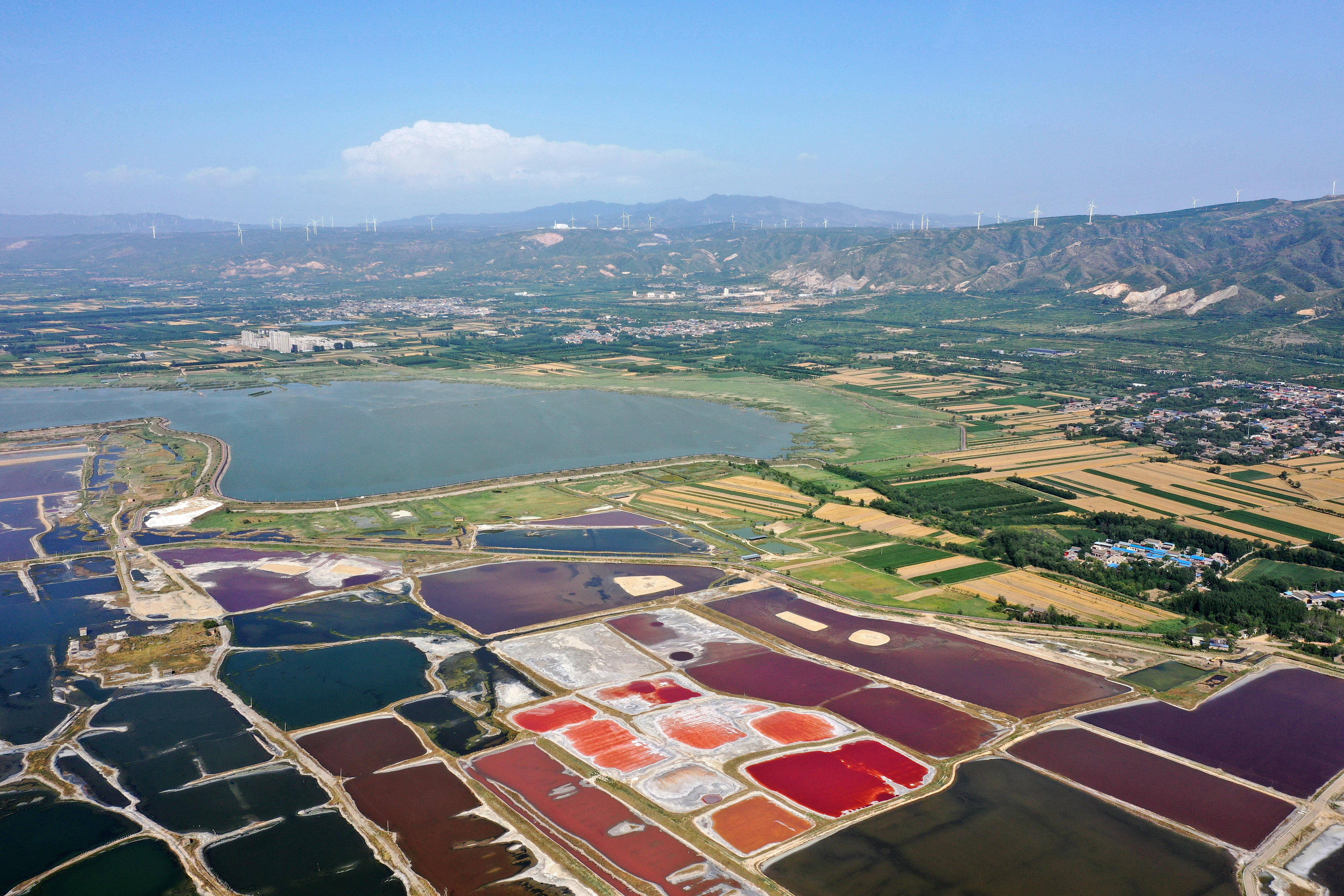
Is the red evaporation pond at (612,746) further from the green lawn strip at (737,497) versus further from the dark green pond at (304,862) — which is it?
the green lawn strip at (737,497)

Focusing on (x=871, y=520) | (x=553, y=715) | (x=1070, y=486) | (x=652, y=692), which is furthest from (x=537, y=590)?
(x=1070, y=486)

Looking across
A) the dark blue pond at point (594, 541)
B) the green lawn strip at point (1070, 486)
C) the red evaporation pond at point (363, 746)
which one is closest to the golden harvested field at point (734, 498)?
the dark blue pond at point (594, 541)

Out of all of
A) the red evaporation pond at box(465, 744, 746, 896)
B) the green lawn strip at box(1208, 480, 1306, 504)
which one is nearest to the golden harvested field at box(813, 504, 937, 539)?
the green lawn strip at box(1208, 480, 1306, 504)

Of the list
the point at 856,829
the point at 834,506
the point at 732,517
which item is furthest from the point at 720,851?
the point at 834,506

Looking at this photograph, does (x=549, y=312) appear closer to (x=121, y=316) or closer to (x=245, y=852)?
(x=121, y=316)

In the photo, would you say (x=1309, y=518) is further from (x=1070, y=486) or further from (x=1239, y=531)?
(x=1070, y=486)
